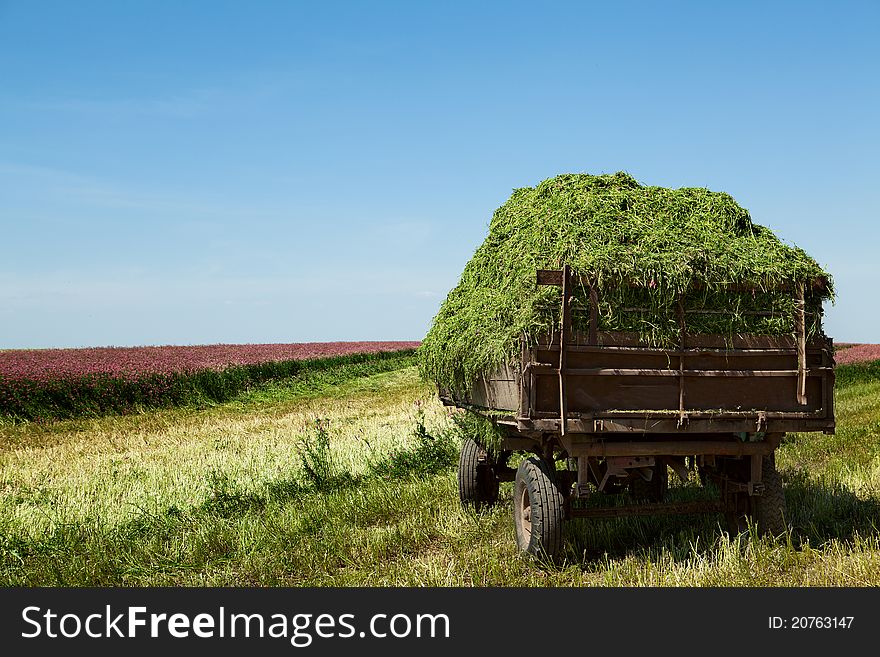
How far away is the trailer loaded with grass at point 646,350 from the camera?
5730mm

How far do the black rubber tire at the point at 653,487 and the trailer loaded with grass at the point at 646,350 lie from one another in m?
1.35

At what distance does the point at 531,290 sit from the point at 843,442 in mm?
8349

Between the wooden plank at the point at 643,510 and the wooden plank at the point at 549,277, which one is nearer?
the wooden plank at the point at 549,277

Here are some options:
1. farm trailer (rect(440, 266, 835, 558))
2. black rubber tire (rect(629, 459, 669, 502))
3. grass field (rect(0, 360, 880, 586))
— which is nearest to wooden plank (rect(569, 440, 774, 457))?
farm trailer (rect(440, 266, 835, 558))

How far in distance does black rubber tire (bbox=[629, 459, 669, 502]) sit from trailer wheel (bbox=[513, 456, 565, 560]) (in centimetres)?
227

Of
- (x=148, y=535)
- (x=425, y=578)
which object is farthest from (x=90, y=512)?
(x=425, y=578)

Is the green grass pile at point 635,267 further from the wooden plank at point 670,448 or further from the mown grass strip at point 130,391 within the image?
the mown grass strip at point 130,391

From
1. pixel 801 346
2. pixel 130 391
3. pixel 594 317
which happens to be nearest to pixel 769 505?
pixel 801 346

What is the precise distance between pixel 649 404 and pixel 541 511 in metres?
1.17

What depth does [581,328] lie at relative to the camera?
19.0 ft

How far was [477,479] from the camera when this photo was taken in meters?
8.00

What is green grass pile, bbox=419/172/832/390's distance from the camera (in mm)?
5820

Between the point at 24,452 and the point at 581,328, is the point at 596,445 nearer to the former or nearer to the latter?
the point at 581,328

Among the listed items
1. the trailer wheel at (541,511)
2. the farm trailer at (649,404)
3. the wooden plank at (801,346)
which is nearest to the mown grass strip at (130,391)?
the trailer wheel at (541,511)
